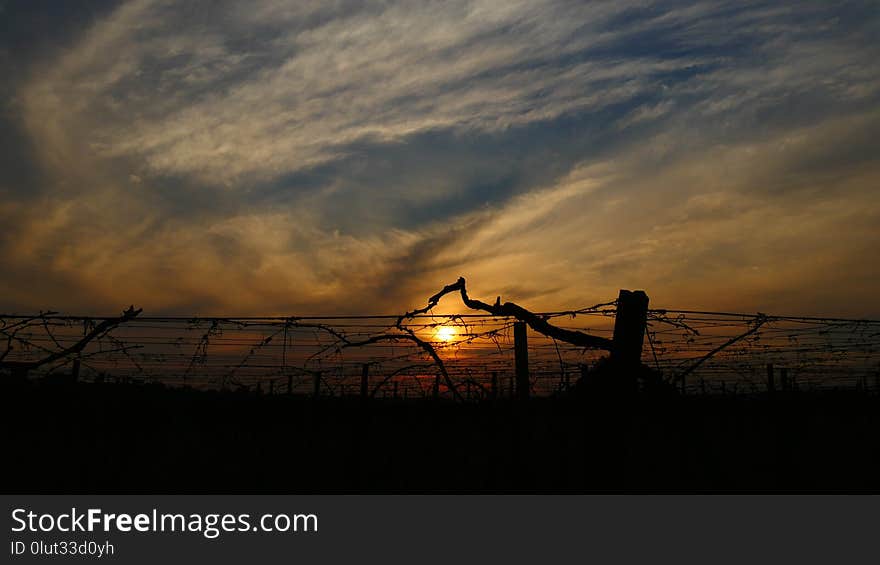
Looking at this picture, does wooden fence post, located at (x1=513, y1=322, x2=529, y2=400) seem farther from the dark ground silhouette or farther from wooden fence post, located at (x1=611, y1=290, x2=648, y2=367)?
wooden fence post, located at (x1=611, y1=290, x2=648, y2=367)

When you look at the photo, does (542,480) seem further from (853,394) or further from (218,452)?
(853,394)

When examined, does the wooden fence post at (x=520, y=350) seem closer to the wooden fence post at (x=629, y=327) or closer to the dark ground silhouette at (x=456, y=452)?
the dark ground silhouette at (x=456, y=452)

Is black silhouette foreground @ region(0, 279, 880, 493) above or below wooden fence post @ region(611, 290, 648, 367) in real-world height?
below

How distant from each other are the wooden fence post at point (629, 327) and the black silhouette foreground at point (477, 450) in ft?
0.18

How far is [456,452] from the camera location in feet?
26.3

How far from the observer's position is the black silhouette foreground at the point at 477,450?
18.8ft

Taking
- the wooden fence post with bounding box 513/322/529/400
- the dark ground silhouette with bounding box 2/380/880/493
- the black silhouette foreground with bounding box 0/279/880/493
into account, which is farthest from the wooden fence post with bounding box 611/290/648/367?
the wooden fence post with bounding box 513/322/529/400

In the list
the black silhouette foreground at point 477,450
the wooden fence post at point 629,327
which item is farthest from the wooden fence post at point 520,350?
the wooden fence post at point 629,327

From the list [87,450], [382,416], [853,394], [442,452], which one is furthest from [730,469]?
[853,394]

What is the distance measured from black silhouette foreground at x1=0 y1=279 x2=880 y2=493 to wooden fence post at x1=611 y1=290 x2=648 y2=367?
6 cm

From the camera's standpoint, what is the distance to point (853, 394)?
2134cm

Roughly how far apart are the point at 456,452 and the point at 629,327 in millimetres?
3669

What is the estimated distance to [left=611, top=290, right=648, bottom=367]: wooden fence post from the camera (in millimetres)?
4984
